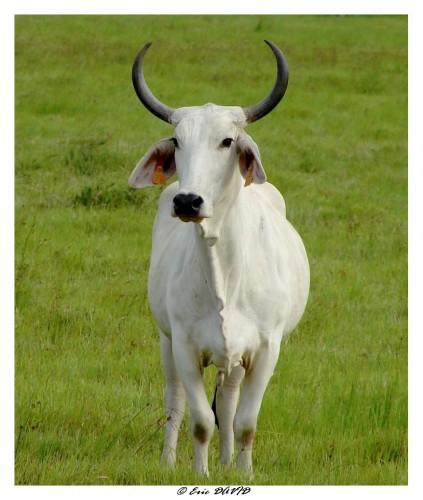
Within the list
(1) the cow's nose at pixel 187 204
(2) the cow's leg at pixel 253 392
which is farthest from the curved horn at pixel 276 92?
(2) the cow's leg at pixel 253 392

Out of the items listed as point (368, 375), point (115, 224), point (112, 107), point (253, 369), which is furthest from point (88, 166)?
point (253, 369)

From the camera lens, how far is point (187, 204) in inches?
188

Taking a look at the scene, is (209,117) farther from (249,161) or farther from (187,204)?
(187,204)

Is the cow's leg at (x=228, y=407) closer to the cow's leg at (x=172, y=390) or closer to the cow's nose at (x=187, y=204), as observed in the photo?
the cow's leg at (x=172, y=390)

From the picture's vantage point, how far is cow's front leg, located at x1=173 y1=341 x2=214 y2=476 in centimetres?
559

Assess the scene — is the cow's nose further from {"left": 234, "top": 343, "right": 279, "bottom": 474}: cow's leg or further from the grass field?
the grass field

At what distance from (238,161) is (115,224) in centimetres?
567

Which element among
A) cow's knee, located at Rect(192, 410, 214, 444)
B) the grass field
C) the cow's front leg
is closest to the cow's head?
the cow's front leg

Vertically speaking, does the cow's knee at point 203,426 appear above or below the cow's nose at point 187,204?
below

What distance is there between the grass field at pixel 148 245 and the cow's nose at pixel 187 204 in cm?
156

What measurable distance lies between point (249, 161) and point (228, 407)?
1.64 m

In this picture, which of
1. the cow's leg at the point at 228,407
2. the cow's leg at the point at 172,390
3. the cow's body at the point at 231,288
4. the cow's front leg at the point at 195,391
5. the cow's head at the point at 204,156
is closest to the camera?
the cow's head at the point at 204,156

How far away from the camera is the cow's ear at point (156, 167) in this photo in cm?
541

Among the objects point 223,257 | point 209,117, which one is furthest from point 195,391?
point 209,117
